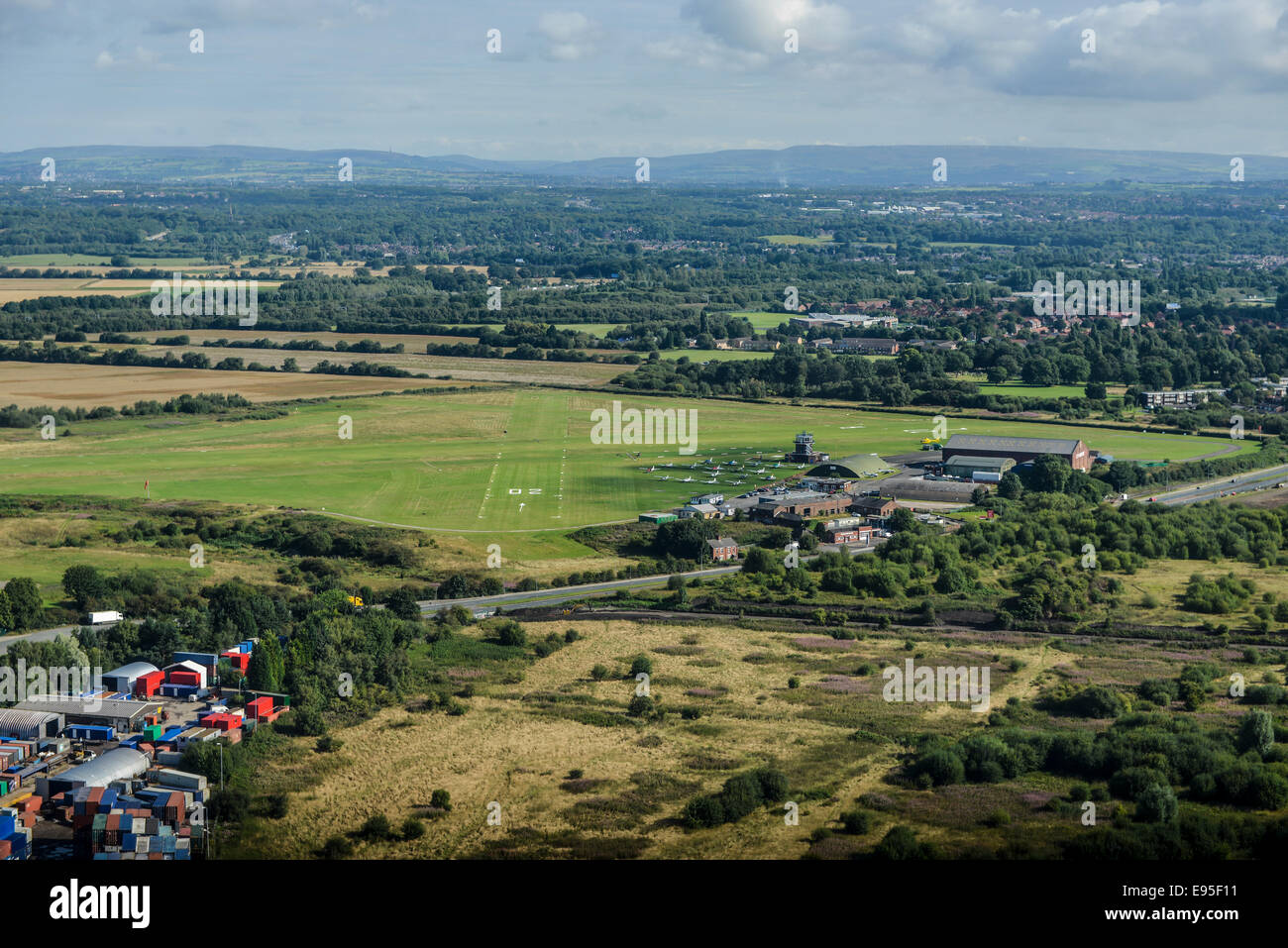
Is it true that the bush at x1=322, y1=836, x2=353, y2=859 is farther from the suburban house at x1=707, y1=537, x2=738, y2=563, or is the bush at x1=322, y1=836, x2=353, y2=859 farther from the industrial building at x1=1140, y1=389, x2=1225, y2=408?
the industrial building at x1=1140, y1=389, x2=1225, y2=408

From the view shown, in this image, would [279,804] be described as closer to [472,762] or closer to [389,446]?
[472,762]

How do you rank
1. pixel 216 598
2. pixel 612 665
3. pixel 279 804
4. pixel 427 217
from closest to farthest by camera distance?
pixel 279 804 → pixel 612 665 → pixel 216 598 → pixel 427 217
